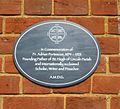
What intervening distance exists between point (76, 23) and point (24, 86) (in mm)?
378

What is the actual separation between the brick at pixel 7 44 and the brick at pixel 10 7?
12cm

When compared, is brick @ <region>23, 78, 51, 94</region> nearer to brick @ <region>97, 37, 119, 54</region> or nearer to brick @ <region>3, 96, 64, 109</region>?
brick @ <region>3, 96, 64, 109</region>

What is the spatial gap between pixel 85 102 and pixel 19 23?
476mm

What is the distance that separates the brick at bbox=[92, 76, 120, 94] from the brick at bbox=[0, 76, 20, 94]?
35cm

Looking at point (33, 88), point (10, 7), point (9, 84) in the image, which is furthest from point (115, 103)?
point (10, 7)

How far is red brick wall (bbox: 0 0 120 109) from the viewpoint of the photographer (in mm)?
1957

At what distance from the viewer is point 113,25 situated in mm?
2025

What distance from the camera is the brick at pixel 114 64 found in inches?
78.1

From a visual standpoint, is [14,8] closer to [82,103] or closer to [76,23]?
[76,23]

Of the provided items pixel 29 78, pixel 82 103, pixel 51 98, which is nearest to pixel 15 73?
pixel 29 78

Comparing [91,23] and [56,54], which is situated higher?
[91,23]

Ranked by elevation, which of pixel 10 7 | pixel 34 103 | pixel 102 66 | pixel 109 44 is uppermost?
pixel 10 7

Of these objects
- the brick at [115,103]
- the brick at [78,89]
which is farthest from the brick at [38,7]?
the brick at [115,103]

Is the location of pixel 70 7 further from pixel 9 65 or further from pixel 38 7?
pixel 9 65
